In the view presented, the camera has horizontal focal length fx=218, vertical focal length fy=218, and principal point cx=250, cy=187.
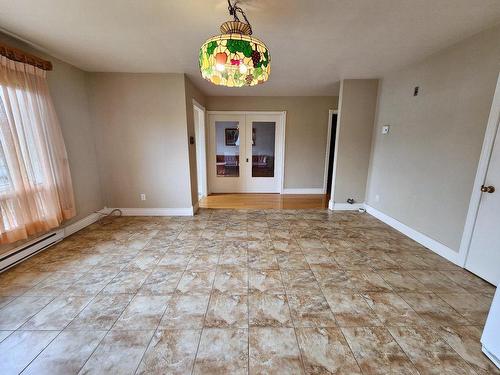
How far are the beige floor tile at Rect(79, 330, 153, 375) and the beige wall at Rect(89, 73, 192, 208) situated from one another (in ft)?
8.62

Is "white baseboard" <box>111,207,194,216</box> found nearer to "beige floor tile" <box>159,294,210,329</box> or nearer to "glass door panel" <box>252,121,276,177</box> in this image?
"beige floor tile" <box>159,294,210,329</box>

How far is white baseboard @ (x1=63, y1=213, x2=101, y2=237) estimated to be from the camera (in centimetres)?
315

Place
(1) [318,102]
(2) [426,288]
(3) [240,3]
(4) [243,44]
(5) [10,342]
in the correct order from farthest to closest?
1. (1) [318,102]
2. (2) [426,288]
3. (3) [240,3]
4. (5) [10,342]
5. (4) [243,44]

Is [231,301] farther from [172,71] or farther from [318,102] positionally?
[318,102]

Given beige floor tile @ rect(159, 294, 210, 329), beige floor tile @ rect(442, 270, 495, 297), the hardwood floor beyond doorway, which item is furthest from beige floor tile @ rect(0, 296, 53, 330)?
beige floor tile @ rect(442, 270, 495, 297)

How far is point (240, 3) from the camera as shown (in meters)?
1.77

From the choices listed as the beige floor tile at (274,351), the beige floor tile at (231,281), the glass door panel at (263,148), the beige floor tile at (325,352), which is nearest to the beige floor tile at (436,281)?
the beige floor tile at (325,352)

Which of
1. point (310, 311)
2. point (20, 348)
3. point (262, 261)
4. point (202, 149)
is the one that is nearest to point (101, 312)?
point (20, 348)

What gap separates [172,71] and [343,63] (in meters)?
2.61

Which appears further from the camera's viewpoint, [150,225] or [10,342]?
[150,225]

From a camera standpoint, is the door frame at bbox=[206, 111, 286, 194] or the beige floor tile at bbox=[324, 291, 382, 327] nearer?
the beige floor tile at bbox=[324, 291, 382, 327]

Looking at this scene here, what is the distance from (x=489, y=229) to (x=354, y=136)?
243 cm

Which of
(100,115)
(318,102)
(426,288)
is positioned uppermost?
(318,102)

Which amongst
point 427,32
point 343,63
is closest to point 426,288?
point 427,32
